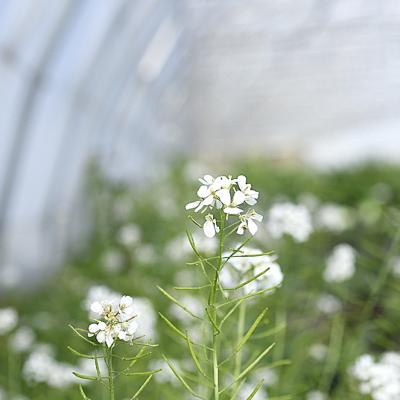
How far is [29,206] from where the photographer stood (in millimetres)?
7383

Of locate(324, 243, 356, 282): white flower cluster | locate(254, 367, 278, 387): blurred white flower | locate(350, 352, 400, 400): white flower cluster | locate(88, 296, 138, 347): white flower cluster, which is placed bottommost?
locate(254, 367, 278, 387): blurred white flower

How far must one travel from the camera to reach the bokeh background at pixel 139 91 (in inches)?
248

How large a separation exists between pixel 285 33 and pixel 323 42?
121 centimetres

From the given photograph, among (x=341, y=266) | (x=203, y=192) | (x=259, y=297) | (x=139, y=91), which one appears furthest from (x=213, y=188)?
(x=139, y=91)

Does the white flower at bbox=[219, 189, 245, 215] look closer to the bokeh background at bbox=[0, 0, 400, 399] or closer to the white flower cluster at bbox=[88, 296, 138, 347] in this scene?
the white flower cluster at bbox=[88, 296, 138, 347]

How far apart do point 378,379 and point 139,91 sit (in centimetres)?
943

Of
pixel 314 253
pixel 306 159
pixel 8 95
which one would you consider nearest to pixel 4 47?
pixel 8 95

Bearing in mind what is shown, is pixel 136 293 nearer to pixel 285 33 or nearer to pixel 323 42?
pixel 285 33

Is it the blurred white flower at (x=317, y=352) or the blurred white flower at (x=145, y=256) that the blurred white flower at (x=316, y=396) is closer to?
the blurred white flower at (x=317, y=352)

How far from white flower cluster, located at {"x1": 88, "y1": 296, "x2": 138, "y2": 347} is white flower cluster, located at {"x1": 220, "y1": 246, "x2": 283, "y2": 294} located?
0.46m

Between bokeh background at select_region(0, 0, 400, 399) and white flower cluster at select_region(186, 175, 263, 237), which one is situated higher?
bokeh background at select_region(0, 0, 400, 399)

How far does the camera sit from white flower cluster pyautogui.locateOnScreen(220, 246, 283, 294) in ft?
5.32

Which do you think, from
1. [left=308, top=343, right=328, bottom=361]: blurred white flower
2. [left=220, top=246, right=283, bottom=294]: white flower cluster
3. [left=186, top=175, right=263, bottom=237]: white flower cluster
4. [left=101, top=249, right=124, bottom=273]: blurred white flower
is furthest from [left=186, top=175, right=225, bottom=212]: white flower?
[left=101, top=249, right=124, bottom=273]: blurred white flower

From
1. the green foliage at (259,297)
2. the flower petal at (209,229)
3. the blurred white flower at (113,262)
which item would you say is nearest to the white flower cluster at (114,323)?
the green foliage at (259,297)
